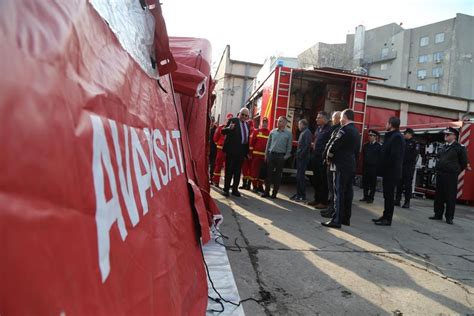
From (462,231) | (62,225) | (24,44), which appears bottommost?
(462,231)

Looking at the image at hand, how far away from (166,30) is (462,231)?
19.4 feet

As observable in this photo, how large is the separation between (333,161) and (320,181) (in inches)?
61.9

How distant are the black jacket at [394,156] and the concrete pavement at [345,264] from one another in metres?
0.86

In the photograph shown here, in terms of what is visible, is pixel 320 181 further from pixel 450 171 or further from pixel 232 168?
pixel 450 171

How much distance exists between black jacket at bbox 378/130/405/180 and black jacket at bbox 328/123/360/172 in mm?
971

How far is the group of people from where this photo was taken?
534cm

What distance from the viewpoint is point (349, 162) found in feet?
17.3

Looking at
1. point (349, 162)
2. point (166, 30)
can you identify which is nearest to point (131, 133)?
point (166, 30)

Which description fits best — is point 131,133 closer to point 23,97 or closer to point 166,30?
point 23,97

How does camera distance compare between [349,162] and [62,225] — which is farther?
[349,162]

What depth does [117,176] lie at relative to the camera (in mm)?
1354

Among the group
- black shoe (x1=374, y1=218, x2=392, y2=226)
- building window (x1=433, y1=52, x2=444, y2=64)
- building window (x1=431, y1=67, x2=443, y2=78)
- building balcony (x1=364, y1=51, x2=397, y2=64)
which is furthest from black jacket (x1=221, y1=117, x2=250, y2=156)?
building balcony (x1=364, y1=51, x2=397, y2=64)

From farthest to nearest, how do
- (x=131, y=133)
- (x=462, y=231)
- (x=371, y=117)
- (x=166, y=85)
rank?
(x=371, y=117) → (x=462, y=231) → (x=166, y=85) → (x=131, y=133)

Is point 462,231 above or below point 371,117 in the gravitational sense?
below
